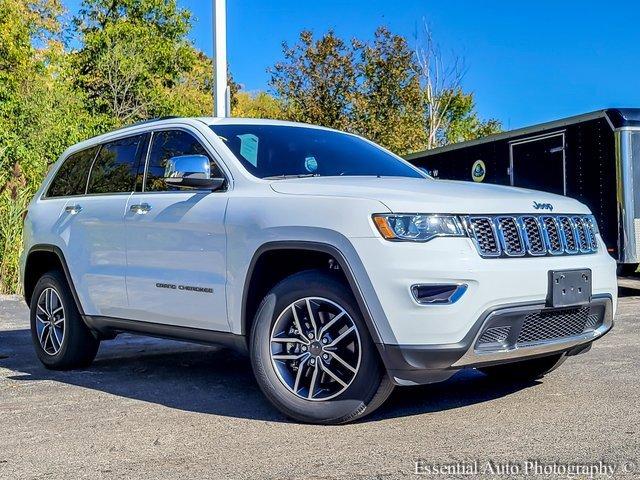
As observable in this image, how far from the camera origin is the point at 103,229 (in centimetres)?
585

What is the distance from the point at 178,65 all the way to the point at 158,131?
32775mm

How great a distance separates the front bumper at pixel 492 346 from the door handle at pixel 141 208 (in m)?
2.15

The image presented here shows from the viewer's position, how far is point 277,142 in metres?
5.45

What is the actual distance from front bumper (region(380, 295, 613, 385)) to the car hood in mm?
553

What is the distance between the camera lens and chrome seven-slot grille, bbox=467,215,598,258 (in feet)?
13.7

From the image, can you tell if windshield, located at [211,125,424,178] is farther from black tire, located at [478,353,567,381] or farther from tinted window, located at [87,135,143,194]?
black tire, located at [478,353,567,381]

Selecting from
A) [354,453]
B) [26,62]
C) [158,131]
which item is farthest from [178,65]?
[354,453]

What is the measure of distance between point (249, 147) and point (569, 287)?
7.21ft

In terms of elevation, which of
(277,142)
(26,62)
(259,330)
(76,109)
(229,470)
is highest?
(26,62)

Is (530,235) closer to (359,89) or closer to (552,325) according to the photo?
(552,325)

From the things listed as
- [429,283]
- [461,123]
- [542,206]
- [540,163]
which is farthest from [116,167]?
[461,123]

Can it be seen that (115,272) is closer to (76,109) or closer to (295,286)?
(295,286)

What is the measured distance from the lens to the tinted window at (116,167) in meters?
5.96

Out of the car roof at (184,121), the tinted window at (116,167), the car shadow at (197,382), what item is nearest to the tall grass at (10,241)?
the car shadow at (197,382)
